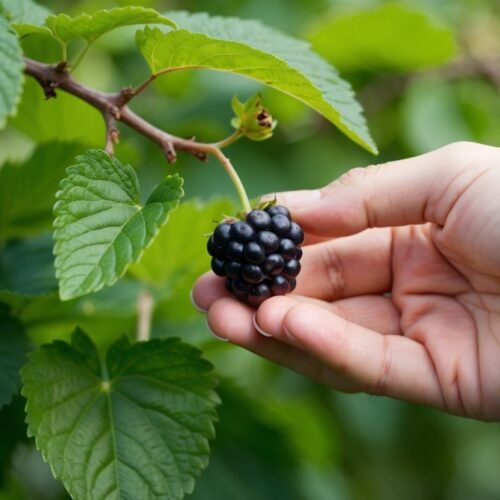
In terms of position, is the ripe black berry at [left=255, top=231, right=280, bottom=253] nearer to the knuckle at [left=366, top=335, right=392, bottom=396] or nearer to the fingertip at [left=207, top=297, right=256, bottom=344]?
the fingertip at [left=207, top=297, right=256, bottom=344]

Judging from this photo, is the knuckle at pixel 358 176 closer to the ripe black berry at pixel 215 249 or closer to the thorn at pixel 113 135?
the ripe black berry at pixel 215 249

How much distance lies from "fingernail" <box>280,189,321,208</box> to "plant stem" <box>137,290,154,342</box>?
1.22 ft

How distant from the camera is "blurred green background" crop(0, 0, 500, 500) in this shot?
150cm

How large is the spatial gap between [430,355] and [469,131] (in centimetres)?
120

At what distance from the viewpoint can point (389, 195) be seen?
1.22m

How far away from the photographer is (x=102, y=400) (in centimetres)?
115

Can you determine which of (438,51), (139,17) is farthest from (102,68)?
(139,17)

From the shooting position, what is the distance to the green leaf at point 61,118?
148cm

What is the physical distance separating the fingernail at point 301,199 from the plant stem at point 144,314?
370 millimetres

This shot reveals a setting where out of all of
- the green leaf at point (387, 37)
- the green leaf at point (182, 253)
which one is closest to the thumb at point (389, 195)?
the green leaf at point (182, 253)

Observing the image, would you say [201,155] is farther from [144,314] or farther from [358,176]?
[144,314]

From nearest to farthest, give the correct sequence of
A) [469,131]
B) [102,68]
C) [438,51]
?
[438,51], [469,131], [102,68]

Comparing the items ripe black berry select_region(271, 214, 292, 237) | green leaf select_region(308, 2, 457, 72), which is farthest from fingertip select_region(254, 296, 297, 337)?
green leaf select_region(308, 2, 457, 72)

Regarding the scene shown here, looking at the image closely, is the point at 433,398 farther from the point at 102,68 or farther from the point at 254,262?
the point at 102,68
